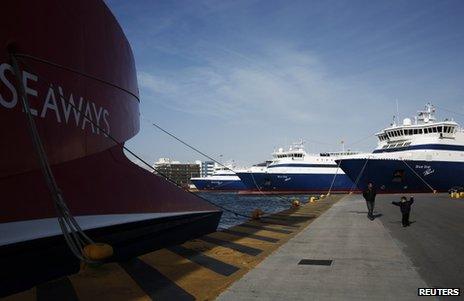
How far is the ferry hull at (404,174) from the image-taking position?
4612cm

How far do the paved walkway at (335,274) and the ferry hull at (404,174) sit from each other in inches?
1421

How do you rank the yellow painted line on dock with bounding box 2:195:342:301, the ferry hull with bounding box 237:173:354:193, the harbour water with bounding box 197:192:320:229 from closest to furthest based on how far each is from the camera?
the yellow painted line on dock with bounding box 2:195:342:301 < the harbour water with bounding box 197:192:320:229 < the ferry hull with bounding box 237:173:354:193

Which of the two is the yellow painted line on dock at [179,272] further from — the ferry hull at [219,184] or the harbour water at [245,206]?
the ferry hull at [219,184]

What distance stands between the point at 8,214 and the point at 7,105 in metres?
1.47

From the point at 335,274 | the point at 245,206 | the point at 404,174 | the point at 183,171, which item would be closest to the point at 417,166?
the point at 404,174

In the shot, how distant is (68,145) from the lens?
7.29 meters

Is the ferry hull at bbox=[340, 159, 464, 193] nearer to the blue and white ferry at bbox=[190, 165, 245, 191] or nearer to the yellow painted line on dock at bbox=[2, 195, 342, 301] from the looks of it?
the yellow painted line on dock at bbox=[2, 195, 342, 301]

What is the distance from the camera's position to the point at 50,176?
5762mm

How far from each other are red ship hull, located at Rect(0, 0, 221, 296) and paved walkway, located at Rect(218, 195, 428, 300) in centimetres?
262

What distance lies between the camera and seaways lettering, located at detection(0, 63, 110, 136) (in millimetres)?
5834

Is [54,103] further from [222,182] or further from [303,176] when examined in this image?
[222,182]

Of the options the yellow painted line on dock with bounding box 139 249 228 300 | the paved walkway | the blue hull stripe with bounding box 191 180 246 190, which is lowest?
the yellow painted line on dock with bounding box 139 249 228 300

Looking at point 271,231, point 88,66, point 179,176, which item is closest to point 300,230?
point 271,231

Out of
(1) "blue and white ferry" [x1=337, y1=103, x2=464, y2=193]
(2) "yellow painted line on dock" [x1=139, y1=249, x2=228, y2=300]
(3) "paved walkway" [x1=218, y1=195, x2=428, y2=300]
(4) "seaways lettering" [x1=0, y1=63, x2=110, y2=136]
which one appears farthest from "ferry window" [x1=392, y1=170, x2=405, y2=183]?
(4) "seaways lettering" [x1=0, y1=63, x2=110, y2=136]
